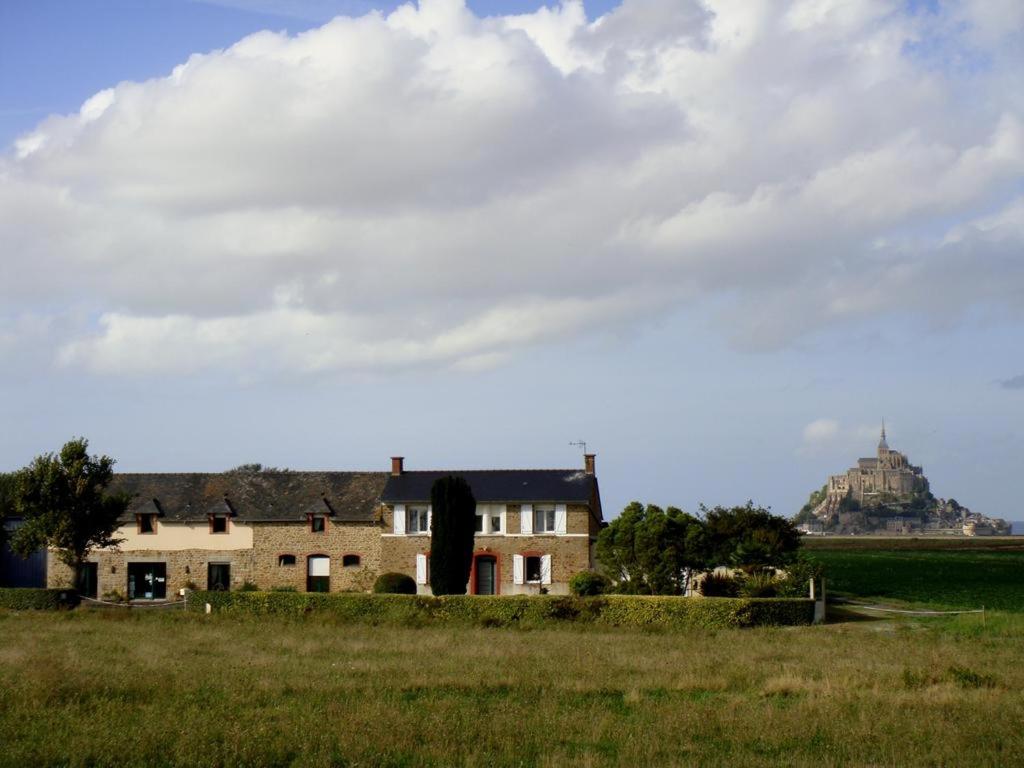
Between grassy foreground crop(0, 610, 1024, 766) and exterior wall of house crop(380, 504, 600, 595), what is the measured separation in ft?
62.0

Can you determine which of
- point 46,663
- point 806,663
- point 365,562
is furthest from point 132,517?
point 806,663

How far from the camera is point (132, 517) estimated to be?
50656mm

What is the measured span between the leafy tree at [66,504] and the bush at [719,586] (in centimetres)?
2348

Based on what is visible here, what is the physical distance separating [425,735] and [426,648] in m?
11.8

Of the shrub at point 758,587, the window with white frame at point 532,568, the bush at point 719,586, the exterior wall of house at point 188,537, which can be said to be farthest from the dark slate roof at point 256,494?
the shrub at point 758,587

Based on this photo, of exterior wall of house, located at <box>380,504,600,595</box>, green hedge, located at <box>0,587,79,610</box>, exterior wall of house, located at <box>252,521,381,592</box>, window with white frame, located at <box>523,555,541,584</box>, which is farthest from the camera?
exterior wall of house, located at <box>252,521,381,592</box>

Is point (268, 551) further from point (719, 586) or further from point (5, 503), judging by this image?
point (719, 586)

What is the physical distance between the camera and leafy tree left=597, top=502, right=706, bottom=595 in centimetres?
3916

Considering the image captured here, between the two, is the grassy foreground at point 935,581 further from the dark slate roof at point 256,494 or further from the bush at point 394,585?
the dark slate roof at point 256,494

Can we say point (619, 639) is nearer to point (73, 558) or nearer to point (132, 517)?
point (73, 558)

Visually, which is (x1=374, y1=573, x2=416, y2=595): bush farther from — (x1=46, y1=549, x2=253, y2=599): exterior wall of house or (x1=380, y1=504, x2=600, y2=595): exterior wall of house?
(x1=46, y1=549, x2=253, y2=599): exterior wall of house

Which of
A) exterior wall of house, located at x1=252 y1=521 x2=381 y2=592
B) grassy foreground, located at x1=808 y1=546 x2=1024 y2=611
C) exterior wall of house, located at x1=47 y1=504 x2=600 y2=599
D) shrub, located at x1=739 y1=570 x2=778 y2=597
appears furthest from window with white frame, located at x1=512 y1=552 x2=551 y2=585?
shrub, located at x1=739 y1=570 x2=778 y2=597

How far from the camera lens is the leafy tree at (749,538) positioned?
40562 millimetres

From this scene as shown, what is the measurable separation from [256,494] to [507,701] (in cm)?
3604
